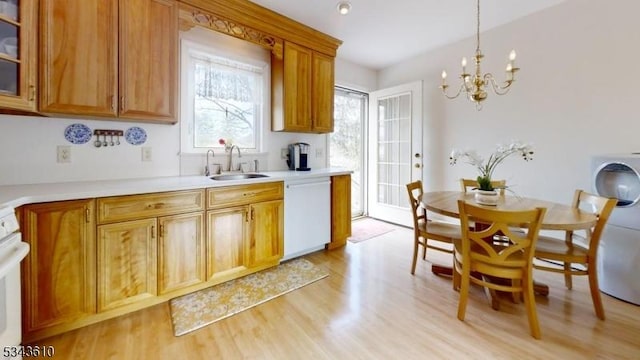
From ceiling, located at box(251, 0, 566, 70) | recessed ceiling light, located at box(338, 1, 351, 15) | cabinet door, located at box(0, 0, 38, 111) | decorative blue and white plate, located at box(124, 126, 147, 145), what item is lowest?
decorative blue and white plate, located at box(124, 126, 147, 145)

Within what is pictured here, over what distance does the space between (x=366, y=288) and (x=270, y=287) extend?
32.1 inches

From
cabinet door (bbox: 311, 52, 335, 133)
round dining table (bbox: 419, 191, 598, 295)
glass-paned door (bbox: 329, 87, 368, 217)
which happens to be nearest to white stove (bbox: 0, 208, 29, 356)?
round dining table (bbox: 419, 191, 598, 295)

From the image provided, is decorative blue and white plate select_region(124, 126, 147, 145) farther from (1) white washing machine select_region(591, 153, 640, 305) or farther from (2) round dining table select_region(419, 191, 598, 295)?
(1) white washing machine select_region(591, 153, 640, 305)

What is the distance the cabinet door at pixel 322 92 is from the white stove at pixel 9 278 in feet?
8.43

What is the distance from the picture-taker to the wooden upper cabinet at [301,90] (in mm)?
2988

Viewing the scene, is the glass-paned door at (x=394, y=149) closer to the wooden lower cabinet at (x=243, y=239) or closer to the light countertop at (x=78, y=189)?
the wooden lower cabinet at (x=243, y=239)

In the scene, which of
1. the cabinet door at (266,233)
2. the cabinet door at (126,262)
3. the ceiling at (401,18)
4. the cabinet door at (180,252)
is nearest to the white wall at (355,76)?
the ceiling at (401,18)

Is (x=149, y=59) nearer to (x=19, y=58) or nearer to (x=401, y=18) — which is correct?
(x=19, y=58)

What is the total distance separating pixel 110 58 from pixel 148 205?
3.52ft

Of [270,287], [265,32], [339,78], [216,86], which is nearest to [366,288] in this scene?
[270,287]

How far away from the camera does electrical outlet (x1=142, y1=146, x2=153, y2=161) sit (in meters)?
2.31

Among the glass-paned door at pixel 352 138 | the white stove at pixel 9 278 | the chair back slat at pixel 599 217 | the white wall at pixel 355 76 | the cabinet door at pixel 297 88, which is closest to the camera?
the white stove at pixel 9 278

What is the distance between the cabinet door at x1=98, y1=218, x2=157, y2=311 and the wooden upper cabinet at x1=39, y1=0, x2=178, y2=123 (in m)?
0.85

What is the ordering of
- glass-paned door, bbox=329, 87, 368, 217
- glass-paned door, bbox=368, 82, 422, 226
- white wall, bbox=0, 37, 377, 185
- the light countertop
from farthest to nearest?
1. glass-paned door, bbox=329, 87, 368, 217
2. glass-paned door, bbox=368, 82, 422, 226
3. white wall, bbox=0, 37, 377, 185
4. the light countertop
